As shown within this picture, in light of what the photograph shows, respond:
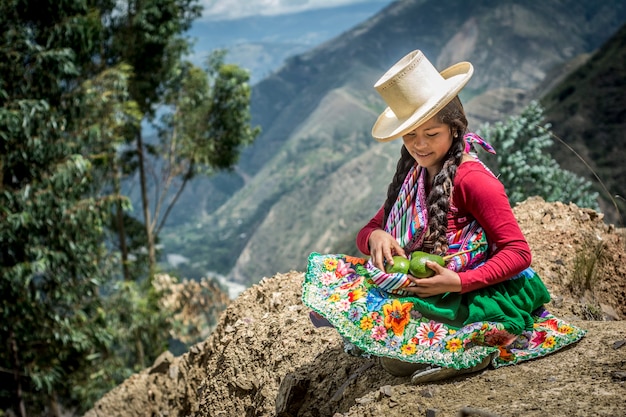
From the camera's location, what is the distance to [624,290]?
488cm

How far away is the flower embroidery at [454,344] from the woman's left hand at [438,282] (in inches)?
10.6

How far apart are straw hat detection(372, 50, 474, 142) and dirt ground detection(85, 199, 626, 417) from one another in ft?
4.61

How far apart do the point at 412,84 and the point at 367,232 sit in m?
0.93

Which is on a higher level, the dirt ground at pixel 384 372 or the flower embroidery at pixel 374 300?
the flower embroidery at pixel 374 300

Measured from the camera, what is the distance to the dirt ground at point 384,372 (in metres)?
2.68

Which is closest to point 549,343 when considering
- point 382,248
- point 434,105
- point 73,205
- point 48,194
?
point 382,248

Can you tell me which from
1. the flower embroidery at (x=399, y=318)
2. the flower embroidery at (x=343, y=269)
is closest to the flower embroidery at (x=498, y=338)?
the flower embroidery at (x=399, y=318)

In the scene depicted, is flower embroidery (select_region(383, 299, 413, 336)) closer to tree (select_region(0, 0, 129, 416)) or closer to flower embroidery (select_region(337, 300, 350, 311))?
flower embroidery (select_region(337, 300, 350, 311))

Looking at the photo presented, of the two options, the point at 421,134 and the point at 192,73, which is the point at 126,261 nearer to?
the point at 192,73

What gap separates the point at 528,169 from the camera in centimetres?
1064

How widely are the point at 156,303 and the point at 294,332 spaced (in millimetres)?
11328

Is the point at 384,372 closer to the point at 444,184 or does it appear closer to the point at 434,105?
the point at 444,184

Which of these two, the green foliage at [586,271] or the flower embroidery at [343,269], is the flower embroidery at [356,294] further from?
the green foliage at [586,271]

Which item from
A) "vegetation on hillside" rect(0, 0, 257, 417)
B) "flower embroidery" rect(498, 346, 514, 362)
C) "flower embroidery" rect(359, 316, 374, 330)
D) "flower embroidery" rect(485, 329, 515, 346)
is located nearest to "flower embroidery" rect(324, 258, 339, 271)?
"flower embroidery" rect(359, 316, 374, 330)
